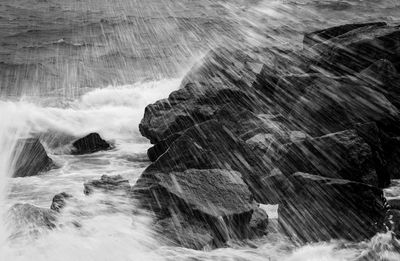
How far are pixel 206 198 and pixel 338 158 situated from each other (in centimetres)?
190

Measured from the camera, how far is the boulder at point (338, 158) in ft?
21.9

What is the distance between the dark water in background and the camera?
18.0 metres

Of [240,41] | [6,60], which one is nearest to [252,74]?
[240,41]

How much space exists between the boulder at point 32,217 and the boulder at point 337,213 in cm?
289

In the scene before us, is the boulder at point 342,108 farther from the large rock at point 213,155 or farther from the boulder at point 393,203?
the boulder at point 393,203

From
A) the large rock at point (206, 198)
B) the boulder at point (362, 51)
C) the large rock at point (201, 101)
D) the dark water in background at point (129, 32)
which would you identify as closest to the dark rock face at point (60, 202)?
the large rock at point (206, 198)

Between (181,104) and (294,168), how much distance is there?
123 inches

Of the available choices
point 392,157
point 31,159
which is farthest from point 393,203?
point 31,159

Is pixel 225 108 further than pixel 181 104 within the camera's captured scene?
No

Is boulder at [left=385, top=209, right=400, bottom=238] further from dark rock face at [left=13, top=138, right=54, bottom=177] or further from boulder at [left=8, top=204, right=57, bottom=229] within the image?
dark rock face at [left=13, top=138, right=54, bottom=177]

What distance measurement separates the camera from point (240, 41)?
68.9ft

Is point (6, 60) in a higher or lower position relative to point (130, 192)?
lower

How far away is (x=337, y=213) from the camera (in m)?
5.88

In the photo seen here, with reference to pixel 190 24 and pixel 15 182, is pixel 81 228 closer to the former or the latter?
pixel 15 182
